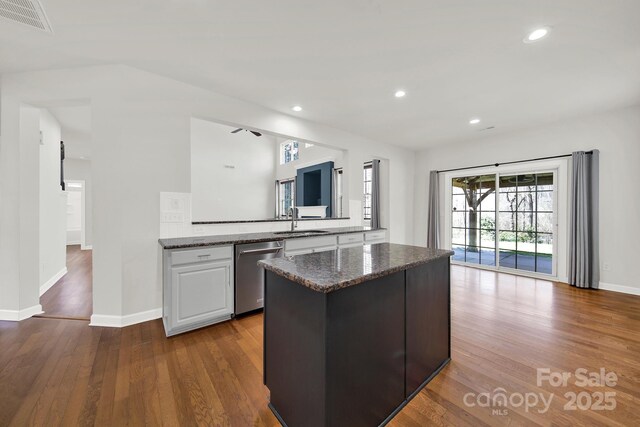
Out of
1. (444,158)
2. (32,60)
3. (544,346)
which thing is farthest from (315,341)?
(444,158)

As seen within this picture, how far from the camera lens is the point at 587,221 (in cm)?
394

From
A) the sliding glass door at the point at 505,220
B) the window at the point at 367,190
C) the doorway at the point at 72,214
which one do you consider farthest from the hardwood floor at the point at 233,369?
the window at the point at 367,190

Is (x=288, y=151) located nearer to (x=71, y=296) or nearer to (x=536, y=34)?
(x=71, y=296)

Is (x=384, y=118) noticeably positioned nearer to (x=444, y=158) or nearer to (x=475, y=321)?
(x=444, y=158)

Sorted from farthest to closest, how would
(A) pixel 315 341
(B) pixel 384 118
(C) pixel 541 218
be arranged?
(C) pixel 541 218 → (B) pixel 384 118 → (A) pixel 315 341

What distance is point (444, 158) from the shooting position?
18.9ft

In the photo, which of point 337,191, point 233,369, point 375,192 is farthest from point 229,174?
point 233,369

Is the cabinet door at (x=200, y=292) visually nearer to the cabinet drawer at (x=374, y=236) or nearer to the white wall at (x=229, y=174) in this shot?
the cabinet drawer at (x=374, y=236)

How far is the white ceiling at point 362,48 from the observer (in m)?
1.91

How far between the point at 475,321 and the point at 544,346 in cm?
60

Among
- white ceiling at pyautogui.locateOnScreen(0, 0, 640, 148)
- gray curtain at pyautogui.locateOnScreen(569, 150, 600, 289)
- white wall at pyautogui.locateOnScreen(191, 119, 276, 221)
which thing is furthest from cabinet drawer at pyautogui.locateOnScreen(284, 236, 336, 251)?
white wall at pyautogui.locateOnScreen(191, 119, 276, 221)

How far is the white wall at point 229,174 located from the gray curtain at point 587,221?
7.31 meters

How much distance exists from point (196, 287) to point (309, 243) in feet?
4.62

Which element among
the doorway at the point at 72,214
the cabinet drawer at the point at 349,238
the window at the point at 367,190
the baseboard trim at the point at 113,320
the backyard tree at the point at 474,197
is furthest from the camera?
the window at the point at 367,190
